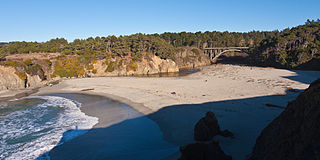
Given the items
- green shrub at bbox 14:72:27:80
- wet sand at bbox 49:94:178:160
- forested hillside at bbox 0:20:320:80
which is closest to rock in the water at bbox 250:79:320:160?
wet sand at bbox 49:94:178:160

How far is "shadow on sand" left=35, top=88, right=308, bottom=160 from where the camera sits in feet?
28.3

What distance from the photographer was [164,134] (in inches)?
436

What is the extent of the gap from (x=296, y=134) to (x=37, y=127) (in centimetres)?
1600

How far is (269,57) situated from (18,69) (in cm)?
6374

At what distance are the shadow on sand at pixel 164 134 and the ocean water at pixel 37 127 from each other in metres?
1.14

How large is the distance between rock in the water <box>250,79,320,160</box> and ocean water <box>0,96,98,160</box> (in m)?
10.1

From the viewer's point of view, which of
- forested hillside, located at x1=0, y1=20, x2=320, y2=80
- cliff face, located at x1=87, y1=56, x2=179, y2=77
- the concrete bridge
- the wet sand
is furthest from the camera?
the concrete bridge

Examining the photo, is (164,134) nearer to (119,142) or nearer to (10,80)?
(119,142)

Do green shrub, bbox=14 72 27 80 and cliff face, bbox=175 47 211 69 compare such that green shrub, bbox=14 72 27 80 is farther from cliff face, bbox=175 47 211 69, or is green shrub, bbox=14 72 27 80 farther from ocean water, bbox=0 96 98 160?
cliff face, bbox=175 47 211 69

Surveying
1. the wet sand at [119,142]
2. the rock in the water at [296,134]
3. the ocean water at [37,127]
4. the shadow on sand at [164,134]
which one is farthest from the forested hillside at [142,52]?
the rock in the water at [296,134]

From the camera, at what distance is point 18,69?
35812 millimetres

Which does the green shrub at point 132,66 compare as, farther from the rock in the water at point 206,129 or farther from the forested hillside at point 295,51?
the rock in the water at point 206,129

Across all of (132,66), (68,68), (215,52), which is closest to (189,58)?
(215,52)

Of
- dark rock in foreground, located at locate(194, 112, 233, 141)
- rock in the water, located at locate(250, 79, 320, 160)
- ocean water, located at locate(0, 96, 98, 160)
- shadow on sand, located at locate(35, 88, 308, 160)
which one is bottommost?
ocean water, located at locate(0, 96, 98, 160)
